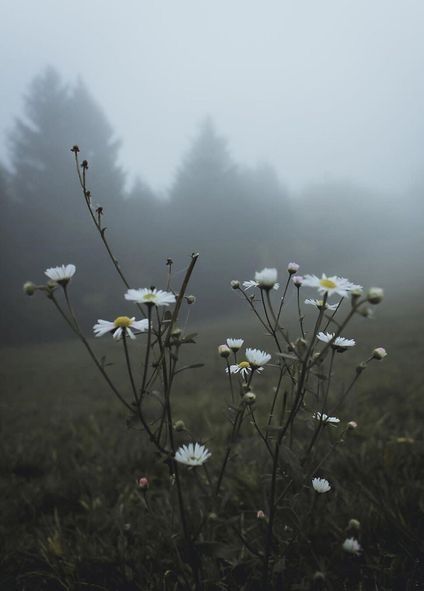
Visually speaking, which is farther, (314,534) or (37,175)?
(37,175)

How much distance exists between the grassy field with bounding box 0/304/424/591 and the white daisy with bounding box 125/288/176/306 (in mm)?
331

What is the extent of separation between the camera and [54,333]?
48.9ft

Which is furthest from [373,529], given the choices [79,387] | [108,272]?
[108,272]

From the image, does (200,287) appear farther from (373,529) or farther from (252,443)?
(373,529)

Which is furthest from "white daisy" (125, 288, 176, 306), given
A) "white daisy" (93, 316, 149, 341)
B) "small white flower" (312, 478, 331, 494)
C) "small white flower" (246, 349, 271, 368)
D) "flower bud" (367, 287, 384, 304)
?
"small white flower" (312, 478, 331, 494)

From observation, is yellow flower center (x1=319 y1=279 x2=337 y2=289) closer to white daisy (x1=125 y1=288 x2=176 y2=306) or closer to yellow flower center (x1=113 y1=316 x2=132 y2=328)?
white daisy (x1=125 y1=288 x2=176 y2=306)

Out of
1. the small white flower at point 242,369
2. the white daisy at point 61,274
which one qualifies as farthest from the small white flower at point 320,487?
the white daisy at point 61,274

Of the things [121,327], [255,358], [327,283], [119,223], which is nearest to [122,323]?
[121,327]

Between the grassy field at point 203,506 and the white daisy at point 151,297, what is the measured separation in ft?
1.09

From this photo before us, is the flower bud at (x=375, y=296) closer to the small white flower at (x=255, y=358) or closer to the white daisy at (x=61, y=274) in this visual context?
the small white flower at (x=255, y=358)

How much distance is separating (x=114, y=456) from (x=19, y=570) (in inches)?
49.0

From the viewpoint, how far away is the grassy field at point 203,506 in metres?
1.39

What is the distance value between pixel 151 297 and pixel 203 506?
140 centimetres

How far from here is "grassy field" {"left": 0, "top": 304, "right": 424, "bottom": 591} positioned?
54.6 inches
